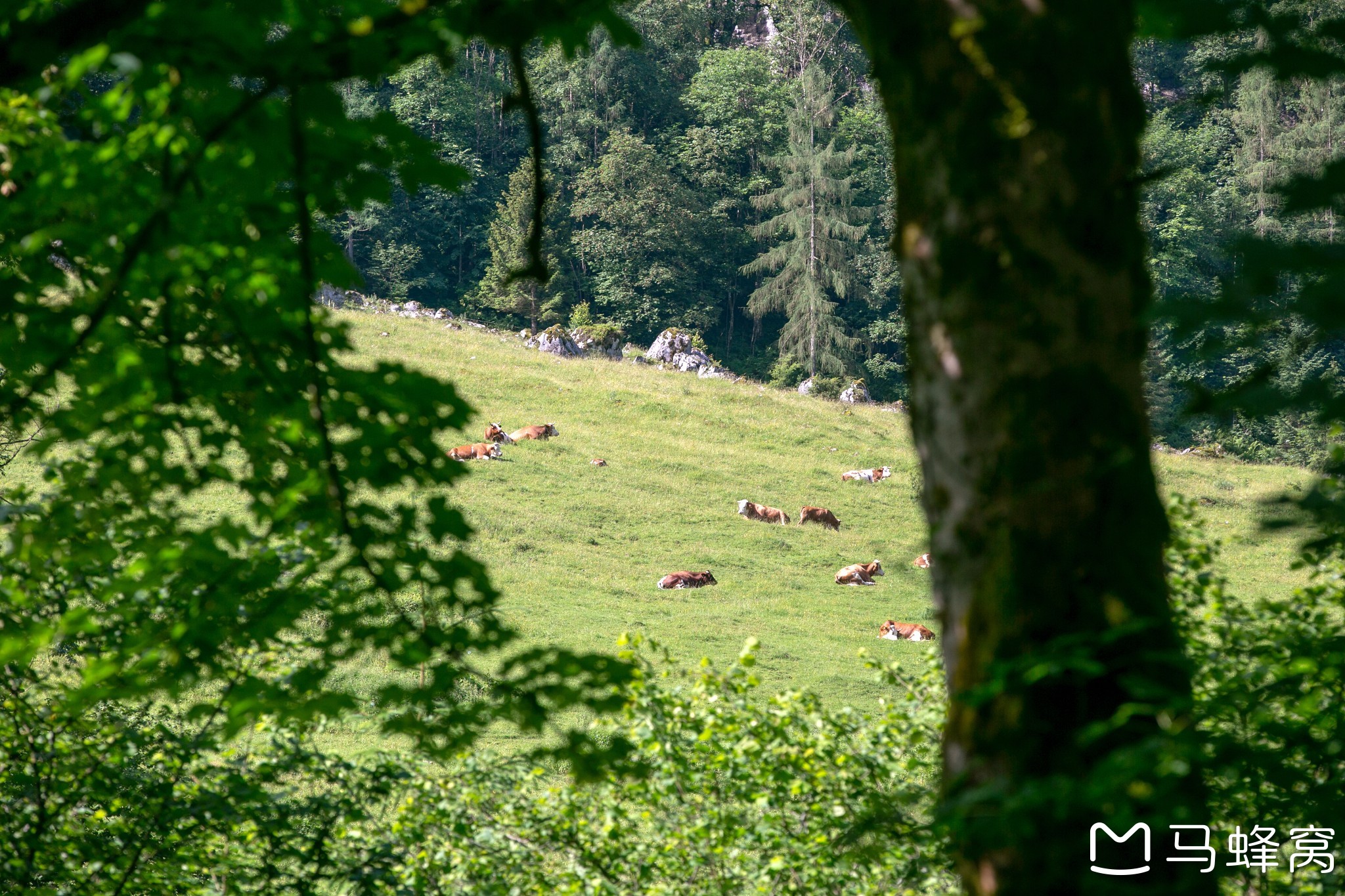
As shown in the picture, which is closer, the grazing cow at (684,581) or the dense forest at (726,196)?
the grazing cow at (684,581)

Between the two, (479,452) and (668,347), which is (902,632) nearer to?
(479,452)

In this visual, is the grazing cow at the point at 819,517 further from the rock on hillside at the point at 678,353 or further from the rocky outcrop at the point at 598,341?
the rock on hillside at the point at 678,353

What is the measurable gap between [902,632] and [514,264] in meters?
38.9

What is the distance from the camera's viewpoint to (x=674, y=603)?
18.6m

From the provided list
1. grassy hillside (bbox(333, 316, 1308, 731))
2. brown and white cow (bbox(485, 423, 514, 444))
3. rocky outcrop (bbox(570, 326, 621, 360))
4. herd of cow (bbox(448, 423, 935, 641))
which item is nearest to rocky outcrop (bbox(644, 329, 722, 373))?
rocky outcrop (bbox(570, 326, 621, 360))

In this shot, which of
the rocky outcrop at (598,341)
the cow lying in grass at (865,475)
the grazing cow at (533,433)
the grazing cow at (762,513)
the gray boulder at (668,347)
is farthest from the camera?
the gray boulder at (668,347)

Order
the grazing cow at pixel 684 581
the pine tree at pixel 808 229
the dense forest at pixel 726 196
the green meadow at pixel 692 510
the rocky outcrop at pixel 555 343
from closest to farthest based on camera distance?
the green meadow at pixel 692 510 → the grazing cow at pixel 684 581 → the rocky outcrop at pixel 555 343 → the dense forest at pixel 726 196 → the pine tree at pixel 808 229

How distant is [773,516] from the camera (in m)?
24.0

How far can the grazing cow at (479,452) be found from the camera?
2453cm

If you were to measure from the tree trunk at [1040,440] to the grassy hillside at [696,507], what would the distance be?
8.16 m

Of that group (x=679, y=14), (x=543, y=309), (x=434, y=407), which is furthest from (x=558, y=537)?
(x=679, y=14)

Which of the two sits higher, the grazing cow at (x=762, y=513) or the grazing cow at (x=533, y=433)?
the grazing cow at (x=533, y=433)

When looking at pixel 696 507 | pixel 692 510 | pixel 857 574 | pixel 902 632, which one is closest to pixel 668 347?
pixel 696 507

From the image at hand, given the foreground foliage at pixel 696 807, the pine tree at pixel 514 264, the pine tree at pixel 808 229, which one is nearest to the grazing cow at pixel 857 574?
the foreground foliage at pixel 696 807
